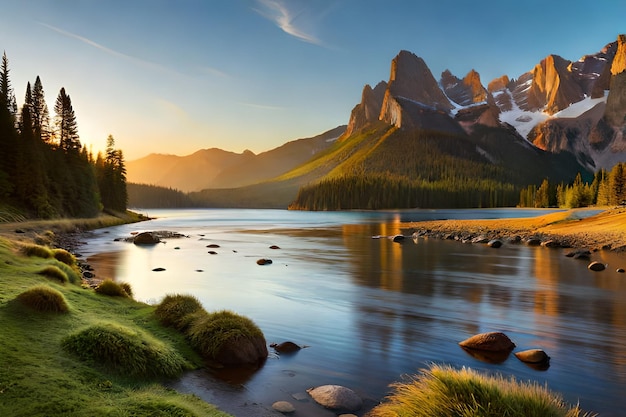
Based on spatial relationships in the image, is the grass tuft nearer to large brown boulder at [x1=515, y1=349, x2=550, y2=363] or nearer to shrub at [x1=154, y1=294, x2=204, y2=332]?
shrub at [x1=154, y1=294, x2=204, y2=332]

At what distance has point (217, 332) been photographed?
13766 millimetres

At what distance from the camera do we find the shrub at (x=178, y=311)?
1508cm

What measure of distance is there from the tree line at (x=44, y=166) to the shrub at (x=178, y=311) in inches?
2606

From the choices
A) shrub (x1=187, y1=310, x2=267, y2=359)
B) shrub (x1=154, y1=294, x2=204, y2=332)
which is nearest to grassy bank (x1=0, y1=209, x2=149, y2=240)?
shrub (x1=154, y1=294, x2=204, y2=332)

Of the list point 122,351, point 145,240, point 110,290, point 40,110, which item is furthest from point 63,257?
point 40,110

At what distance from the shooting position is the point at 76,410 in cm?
746

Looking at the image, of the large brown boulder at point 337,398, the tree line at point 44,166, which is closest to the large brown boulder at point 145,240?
the tree line at point 44,166

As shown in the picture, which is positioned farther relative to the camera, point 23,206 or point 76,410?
point 23,206

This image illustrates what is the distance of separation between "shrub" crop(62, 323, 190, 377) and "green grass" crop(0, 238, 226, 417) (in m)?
0.20

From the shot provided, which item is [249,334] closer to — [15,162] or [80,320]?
[80,320]

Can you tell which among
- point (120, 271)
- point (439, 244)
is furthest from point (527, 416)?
point (439, 244)

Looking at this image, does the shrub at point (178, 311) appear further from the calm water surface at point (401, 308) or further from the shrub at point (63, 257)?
the shrub at point (63, 257)

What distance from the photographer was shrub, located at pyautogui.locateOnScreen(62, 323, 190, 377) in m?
10.3

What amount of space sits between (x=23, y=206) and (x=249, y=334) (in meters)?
73.9
